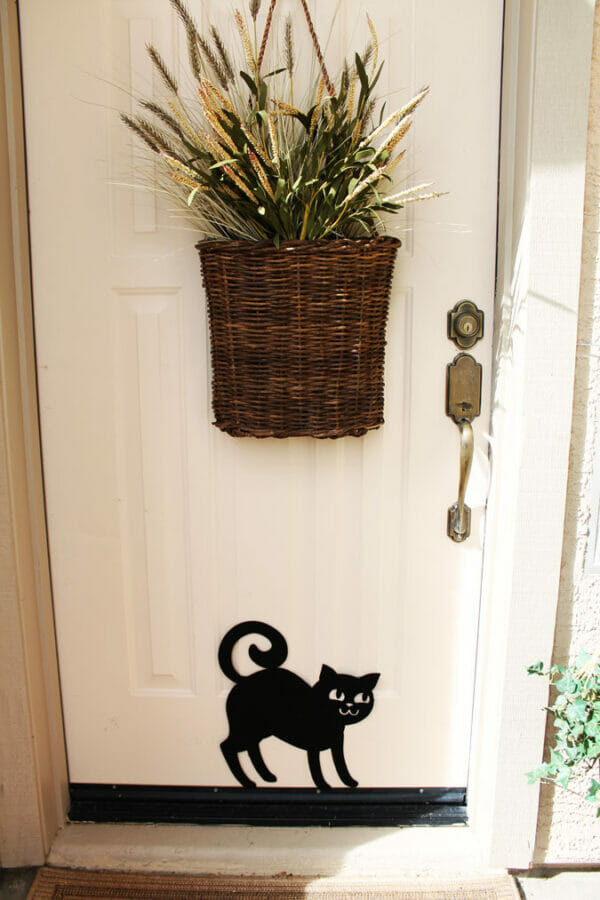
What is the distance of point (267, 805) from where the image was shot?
5.08ft

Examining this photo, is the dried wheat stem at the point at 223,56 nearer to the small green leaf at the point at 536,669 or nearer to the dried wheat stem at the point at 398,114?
the dried wheat stem at the point at 398,114

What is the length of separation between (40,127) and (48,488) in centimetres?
78

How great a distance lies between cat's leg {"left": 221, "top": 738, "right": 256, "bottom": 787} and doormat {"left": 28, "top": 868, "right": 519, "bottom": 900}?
0.20 metres

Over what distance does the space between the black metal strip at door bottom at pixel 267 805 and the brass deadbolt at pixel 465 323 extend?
1.10 metres

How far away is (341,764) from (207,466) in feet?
2.64

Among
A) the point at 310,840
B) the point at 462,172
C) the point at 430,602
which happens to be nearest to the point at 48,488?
the point at 430,602

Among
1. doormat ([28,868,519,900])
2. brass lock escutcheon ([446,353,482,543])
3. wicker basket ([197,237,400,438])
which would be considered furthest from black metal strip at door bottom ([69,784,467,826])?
wicker basket ([197,237,400,438])

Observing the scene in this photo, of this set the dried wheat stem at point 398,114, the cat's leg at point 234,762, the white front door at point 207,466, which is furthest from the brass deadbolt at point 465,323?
the cat's leg at point 234,762

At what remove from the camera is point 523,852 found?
141cm

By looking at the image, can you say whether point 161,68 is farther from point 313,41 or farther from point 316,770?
point 316,770

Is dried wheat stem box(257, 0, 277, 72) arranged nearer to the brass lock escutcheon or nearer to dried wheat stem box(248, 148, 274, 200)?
dried wheat stem box(248, 148, 274, 200)

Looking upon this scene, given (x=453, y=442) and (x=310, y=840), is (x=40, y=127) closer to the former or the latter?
(x=453, y=442)

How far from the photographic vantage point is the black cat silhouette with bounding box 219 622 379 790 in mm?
1500

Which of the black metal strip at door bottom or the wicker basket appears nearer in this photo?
the wicker basket
